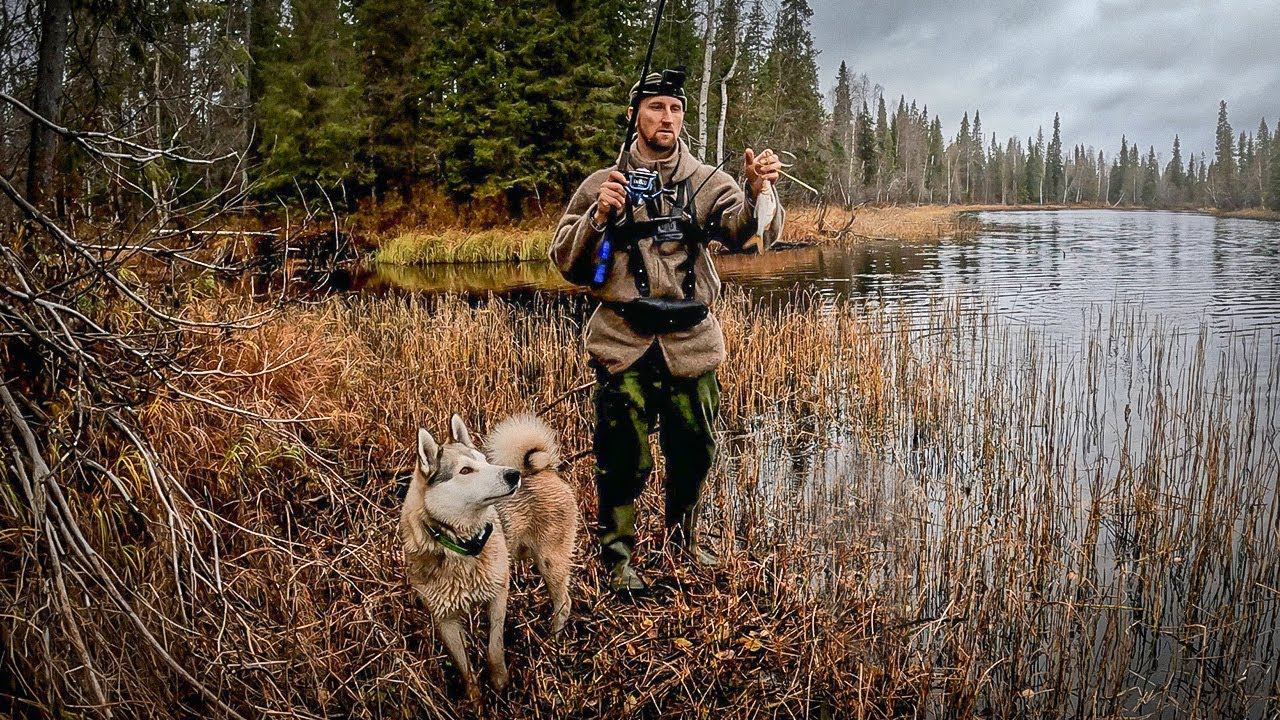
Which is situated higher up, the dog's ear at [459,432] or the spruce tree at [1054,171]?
the spruce tree at [1054,171]

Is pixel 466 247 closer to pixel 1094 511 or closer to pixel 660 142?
pixel 1094 511

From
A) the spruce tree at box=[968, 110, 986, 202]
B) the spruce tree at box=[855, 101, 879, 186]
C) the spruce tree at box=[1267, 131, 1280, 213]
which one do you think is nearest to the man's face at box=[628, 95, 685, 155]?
the spruce tree at box=[855, 101, 879, 186]

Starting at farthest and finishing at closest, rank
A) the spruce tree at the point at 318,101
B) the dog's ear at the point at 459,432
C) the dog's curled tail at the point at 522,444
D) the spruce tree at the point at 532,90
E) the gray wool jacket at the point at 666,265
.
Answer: the spruce tree at the point at 318,101 → the spruce tree at the point at 532,90 → the gray wool jacket at the point at 666,265 → the dog's curled tail at the point at 522,444 → the dog's ear at the point at 459,432

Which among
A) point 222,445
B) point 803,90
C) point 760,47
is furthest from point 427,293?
point 803,90

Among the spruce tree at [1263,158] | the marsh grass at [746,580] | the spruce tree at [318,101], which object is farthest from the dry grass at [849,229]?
the spruce tree at [1263,158]

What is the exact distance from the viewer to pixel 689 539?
4.10 meters

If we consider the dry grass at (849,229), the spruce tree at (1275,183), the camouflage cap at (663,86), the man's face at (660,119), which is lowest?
the man's face at (660,119)

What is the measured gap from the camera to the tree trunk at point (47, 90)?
4.66 metres

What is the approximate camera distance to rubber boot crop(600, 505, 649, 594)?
12.6 feet

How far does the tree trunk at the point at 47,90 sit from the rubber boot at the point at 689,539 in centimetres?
418

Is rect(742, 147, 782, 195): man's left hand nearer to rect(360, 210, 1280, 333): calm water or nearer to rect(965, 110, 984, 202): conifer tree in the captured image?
rect(360, 210, 1280, 333): calm water

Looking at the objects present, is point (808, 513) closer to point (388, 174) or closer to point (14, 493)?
point (14, 493)

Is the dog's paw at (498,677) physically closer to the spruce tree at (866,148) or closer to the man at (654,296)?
the man at (654,296)

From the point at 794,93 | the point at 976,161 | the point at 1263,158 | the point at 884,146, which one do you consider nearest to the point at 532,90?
the point at 794,93
